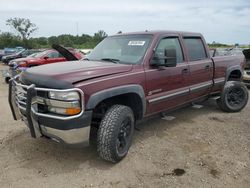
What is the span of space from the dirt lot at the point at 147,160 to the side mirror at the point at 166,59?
4.24 ft

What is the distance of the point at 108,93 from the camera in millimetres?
3316

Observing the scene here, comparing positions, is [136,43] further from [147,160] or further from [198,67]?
[147,160]

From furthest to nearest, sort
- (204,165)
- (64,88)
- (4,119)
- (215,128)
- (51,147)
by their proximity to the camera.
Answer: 1. (4,119)
2. (215,128)
3. (51,147)
4. (204,165)
5. (64,88)

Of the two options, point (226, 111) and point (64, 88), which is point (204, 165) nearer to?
point (64, 88)

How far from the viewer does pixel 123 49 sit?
4340mm

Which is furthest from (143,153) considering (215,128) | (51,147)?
(215,128)

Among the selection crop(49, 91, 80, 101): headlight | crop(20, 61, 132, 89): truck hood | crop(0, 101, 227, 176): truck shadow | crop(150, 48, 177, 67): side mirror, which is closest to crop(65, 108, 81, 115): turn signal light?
crop(49, 91, 80, 101): headlight

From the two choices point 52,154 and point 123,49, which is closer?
point 52,154

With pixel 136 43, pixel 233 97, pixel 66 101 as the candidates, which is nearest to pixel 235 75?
pixel 233 97

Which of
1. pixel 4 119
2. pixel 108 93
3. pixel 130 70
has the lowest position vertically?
pixel 4 119

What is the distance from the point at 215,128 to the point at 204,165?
1.59 metres

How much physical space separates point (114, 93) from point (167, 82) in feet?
→ 4.12

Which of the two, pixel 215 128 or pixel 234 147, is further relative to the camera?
pixel 215 128

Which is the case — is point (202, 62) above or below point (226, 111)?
above
